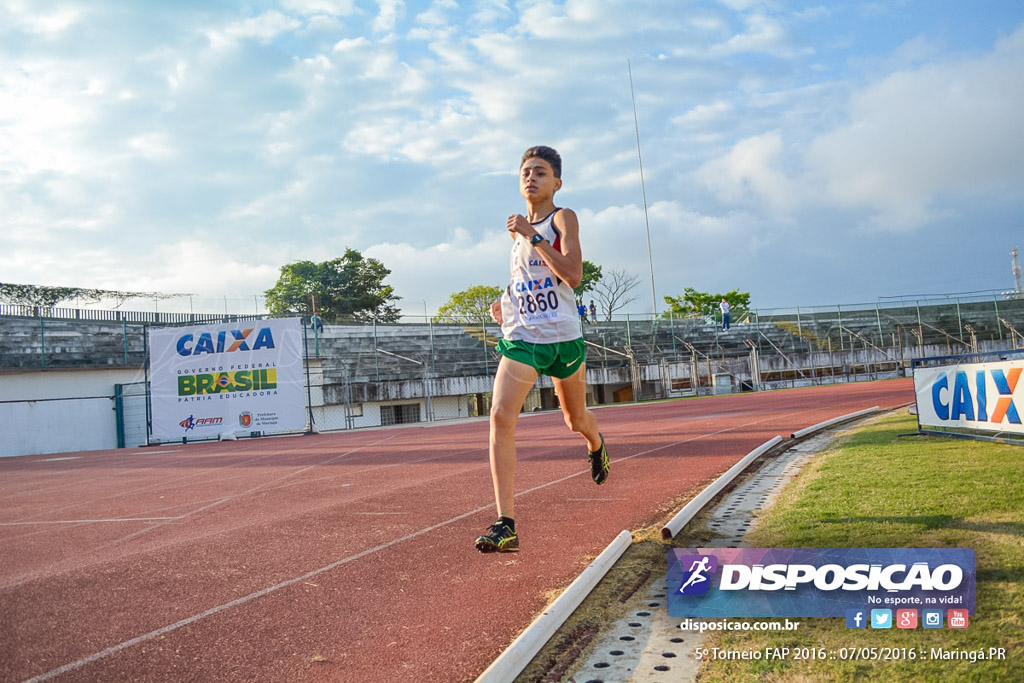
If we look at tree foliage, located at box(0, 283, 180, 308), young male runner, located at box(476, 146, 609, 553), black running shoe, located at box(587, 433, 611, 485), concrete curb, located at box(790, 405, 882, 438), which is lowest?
concrete curb, located at box(790, 405, 882, 438)

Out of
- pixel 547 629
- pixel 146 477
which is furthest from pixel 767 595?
pixel 146 477

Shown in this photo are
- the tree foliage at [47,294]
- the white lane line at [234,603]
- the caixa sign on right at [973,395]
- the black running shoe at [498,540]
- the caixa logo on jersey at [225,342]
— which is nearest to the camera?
the white lane line at [234,603]

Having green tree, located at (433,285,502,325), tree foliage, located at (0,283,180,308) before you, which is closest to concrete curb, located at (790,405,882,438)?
tree foliage, located at (0,283,180,308)

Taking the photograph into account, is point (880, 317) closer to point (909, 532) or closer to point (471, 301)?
point (471, 301)

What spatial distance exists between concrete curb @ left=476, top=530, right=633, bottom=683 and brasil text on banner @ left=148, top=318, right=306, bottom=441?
754 inches

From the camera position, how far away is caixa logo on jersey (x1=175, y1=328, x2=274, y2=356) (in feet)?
70.7

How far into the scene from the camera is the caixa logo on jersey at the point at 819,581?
9.05 ft

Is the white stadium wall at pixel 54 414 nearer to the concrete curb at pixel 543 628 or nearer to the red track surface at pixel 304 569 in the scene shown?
the red track surface at pixel 304 569

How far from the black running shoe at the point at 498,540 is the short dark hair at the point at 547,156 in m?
2.02

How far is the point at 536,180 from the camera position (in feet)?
12.8

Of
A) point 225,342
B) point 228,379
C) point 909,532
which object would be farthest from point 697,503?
point 225,342

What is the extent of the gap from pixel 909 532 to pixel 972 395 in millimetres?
4595

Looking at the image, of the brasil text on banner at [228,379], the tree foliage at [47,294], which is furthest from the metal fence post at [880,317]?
the tree foliage at [47,294]

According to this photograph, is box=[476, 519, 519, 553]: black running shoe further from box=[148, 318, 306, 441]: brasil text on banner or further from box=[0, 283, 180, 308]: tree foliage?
box=[0, 283, 180, 308]: tree foliage
